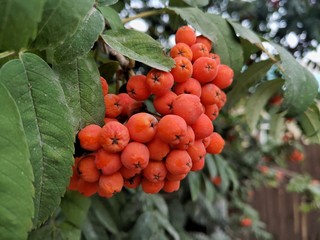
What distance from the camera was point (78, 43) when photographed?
0.60 metres

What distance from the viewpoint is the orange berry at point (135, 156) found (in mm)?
630

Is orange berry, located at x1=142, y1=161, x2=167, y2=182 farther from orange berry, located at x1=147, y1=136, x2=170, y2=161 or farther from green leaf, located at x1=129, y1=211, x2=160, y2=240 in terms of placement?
green leaf, located at x1=129, y1=211, x2=160, y2=240

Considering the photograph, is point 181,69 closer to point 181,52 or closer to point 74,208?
point 181,52

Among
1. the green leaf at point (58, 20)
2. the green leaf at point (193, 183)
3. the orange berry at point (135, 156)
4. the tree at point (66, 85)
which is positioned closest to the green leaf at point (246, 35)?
the tree at point (66, 85)

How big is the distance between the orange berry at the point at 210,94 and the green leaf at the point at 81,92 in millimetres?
172

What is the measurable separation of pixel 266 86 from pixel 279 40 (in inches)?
42.1

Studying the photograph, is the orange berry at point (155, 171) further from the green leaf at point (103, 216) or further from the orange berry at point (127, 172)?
the green leaf at point (103, 216)

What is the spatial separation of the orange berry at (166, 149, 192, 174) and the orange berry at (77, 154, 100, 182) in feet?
0.36

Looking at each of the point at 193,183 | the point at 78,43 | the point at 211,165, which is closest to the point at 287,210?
the point at 211,165

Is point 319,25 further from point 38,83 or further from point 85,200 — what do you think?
point 38,83

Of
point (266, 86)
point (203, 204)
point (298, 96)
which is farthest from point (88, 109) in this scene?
point (203, 204)

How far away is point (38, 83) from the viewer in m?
0.57

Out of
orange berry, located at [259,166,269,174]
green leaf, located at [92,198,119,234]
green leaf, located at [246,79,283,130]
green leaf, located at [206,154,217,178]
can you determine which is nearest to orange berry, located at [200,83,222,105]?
green leaf, located at [246,79,283,130]

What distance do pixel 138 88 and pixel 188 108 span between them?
3.9 inches
